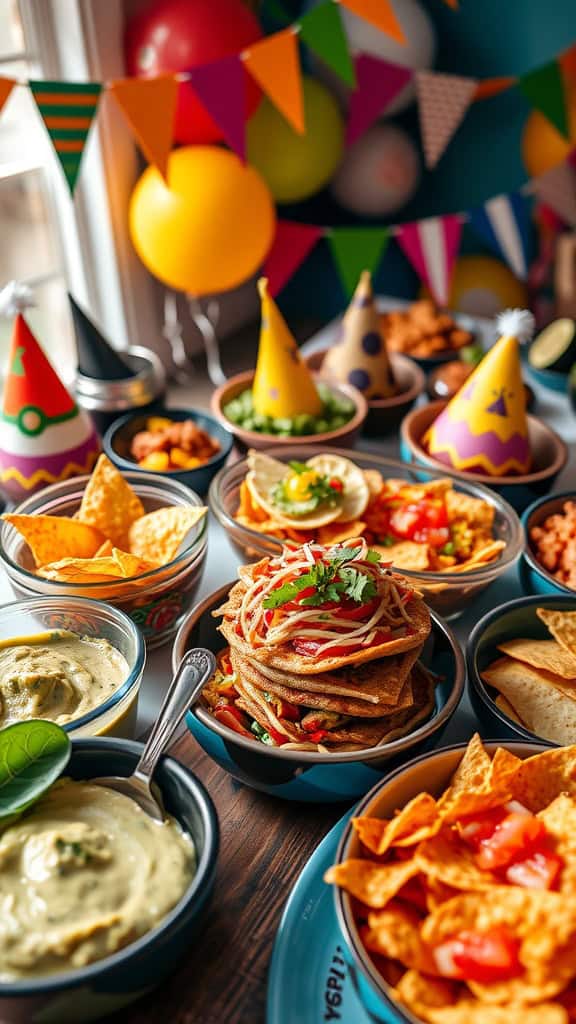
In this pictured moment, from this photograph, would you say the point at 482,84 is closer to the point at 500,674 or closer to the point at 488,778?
the point at 500,674

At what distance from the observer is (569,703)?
1.29m

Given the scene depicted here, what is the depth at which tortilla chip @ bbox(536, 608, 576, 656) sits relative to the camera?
1.35 metres

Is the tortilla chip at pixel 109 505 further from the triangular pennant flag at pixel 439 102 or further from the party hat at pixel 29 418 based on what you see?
the triangular pennant flag at pixel 439 102

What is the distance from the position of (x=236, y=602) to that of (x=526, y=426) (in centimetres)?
91

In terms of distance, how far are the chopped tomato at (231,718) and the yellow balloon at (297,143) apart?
6.15ft

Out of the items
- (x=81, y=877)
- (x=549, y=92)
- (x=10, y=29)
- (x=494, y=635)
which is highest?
(x=10, y=29)

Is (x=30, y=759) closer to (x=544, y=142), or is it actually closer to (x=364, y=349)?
(x=364, y=349)

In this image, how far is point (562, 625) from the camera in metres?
1.38

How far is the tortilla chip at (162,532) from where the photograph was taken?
154 cm

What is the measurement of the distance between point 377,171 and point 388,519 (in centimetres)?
174

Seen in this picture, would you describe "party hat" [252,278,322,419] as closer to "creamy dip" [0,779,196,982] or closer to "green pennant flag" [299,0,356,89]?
"green pennant flag" [299,0,356,89]

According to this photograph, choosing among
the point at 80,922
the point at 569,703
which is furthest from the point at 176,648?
the point at 569,703

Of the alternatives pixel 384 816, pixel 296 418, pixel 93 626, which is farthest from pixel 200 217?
pixel 384 816

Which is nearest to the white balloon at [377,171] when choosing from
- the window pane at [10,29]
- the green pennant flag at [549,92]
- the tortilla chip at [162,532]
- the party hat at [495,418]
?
the green pennant flag at [549,92]
